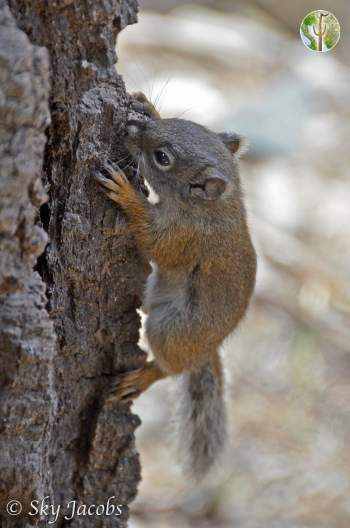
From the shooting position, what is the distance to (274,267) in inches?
189

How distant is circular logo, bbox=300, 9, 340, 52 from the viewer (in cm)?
204

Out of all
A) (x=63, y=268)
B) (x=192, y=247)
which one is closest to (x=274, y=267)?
(x=192, y=247)

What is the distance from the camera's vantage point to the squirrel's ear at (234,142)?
2.58m

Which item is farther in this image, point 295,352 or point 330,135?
point 330,135

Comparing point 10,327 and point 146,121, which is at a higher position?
→ point 146,121

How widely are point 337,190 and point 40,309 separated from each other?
4.27 metres

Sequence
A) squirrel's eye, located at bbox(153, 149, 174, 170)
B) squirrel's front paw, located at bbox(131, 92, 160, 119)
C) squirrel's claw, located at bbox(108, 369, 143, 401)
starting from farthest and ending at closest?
squirrel's eye, located at bbox(153, 149, 174, 170) → squirrel's front paw, located at bbox(131, 92, 160, 119) → squirrel's claw, located at bbox(108, 369, 143, 401)

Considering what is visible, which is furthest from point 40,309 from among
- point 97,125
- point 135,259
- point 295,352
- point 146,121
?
point 295,352

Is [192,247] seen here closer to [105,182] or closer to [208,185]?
[208,185]

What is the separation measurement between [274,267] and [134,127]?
9.19ft

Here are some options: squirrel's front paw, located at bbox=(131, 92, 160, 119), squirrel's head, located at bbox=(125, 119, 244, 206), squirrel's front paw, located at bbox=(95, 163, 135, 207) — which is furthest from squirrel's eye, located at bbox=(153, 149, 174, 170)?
squirrel's front paw, located at bbox=(95, 163, 135, 207)

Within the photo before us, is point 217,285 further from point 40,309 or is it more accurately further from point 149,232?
point 40,309

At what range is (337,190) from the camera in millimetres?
5672

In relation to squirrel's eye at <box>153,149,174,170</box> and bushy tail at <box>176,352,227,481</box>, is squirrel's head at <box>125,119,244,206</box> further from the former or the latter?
bushy tail at <box>176,352,227,481</box>
